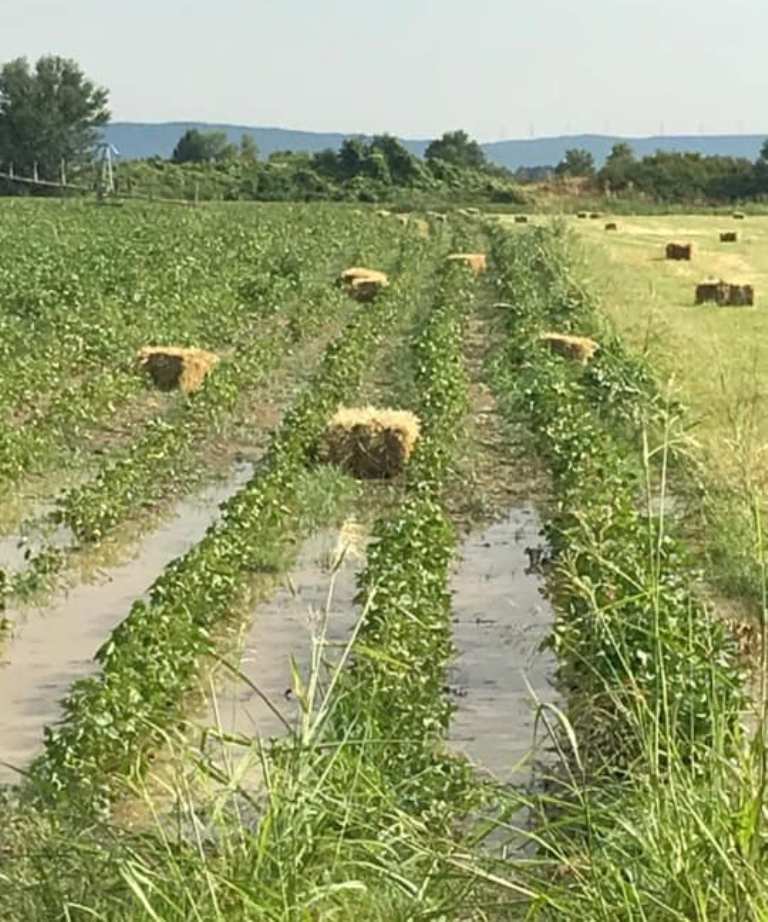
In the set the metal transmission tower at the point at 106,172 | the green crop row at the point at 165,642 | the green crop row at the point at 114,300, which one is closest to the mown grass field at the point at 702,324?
the green crop row at the point at 165,642

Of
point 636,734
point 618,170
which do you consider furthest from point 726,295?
point 618,170

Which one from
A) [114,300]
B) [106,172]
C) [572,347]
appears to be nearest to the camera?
[572,347]

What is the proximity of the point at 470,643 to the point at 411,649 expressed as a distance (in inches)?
37.4

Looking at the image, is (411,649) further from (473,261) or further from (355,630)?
(473,261)

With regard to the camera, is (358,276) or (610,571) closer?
(610,571)

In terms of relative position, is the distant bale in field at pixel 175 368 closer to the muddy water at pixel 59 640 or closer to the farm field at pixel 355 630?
the farm field at pixel 355 630

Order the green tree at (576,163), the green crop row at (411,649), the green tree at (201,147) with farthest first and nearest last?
the green tree at (201,147)
the green tree at (576,163)
the green crop row at (411,649)

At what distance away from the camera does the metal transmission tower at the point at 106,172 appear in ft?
197

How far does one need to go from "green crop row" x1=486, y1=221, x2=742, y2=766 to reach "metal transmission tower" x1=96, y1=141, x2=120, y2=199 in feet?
134

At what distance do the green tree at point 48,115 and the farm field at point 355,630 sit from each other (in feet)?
175

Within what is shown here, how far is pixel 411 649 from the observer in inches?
287

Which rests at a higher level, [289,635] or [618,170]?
[618,170]

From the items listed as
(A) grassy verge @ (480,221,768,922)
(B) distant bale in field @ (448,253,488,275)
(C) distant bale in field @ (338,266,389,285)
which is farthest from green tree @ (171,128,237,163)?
(A) grassy verge @ (480,221,768,922)

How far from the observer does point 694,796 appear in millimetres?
3840
